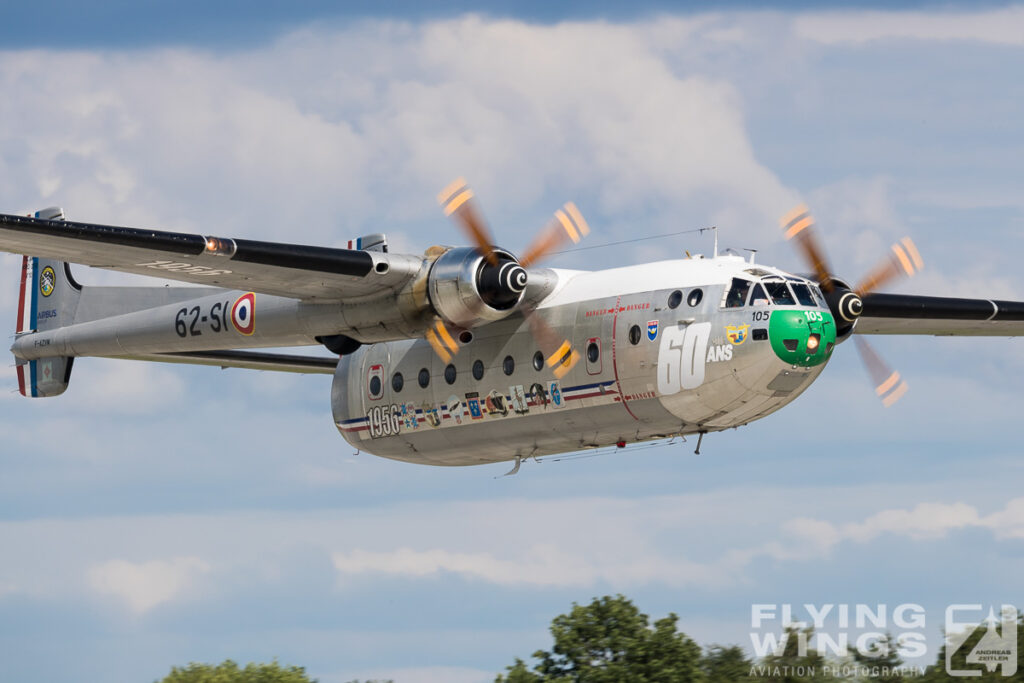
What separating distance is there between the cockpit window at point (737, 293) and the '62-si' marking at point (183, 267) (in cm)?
833

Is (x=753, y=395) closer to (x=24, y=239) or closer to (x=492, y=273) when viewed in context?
(x=492, y=273)

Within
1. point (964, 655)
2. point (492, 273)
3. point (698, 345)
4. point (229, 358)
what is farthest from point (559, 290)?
point (964, 655)

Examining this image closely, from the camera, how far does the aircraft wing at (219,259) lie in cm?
2161

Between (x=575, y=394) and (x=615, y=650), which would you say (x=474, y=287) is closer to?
(x=575, y=394)

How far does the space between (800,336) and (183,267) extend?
10291 mm

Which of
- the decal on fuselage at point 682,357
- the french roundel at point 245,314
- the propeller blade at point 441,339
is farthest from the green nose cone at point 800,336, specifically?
the french roundel at point 245,314

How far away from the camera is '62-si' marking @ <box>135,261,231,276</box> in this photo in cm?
2327

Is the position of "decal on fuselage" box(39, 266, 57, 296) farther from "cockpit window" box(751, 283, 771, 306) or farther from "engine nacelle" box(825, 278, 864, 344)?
"engine nacelle" box(825, 278, 864, 344)

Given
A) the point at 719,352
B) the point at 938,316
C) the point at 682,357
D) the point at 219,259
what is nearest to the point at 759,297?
the point at 719,352

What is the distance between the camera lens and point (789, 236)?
24.4 meters

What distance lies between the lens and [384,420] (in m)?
26.3

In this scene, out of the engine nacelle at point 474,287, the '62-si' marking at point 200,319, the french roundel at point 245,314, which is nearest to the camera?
the engine nacelle at point 474,287

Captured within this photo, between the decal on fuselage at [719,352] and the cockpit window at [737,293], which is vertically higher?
the cockpit window at [737,293]

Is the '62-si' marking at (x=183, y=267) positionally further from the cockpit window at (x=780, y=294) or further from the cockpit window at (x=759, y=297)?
the cockpit window at (x=780, y=294)
